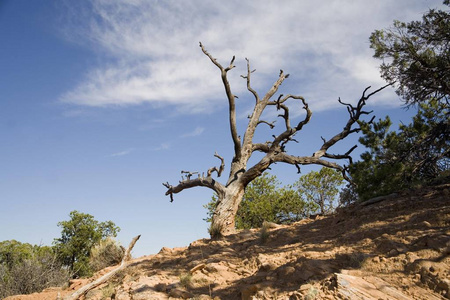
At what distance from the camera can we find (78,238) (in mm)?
23750

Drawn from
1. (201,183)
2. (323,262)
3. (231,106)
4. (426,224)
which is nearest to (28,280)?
(201,183)

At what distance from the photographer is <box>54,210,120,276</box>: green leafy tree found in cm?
2305

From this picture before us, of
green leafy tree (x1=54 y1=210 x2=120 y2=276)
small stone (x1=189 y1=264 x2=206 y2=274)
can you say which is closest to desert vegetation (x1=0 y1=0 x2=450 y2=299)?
small stone (x1=189 y1=264 x2=206 y2=274)

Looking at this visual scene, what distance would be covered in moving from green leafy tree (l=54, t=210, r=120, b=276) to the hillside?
1340cm

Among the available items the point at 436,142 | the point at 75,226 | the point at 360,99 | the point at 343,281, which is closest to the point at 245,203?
the point at 75,226

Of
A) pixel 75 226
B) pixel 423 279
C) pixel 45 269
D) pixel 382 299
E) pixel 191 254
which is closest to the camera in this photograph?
pixel 382 299

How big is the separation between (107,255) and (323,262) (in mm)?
8694

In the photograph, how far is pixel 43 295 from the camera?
10.5 m

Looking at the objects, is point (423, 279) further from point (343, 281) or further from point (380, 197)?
point (380, 197)

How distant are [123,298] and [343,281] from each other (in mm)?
4427

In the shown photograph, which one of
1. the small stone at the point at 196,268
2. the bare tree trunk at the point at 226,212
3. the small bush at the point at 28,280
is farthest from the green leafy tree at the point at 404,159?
the small bush at the point at 28,280

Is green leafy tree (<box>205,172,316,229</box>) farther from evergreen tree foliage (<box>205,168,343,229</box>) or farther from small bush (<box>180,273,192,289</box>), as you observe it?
small bush (<box>180,273,192,289</box>)

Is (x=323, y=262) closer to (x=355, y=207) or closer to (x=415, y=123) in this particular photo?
(x=355, y=207)

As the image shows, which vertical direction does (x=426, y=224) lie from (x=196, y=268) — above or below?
above
